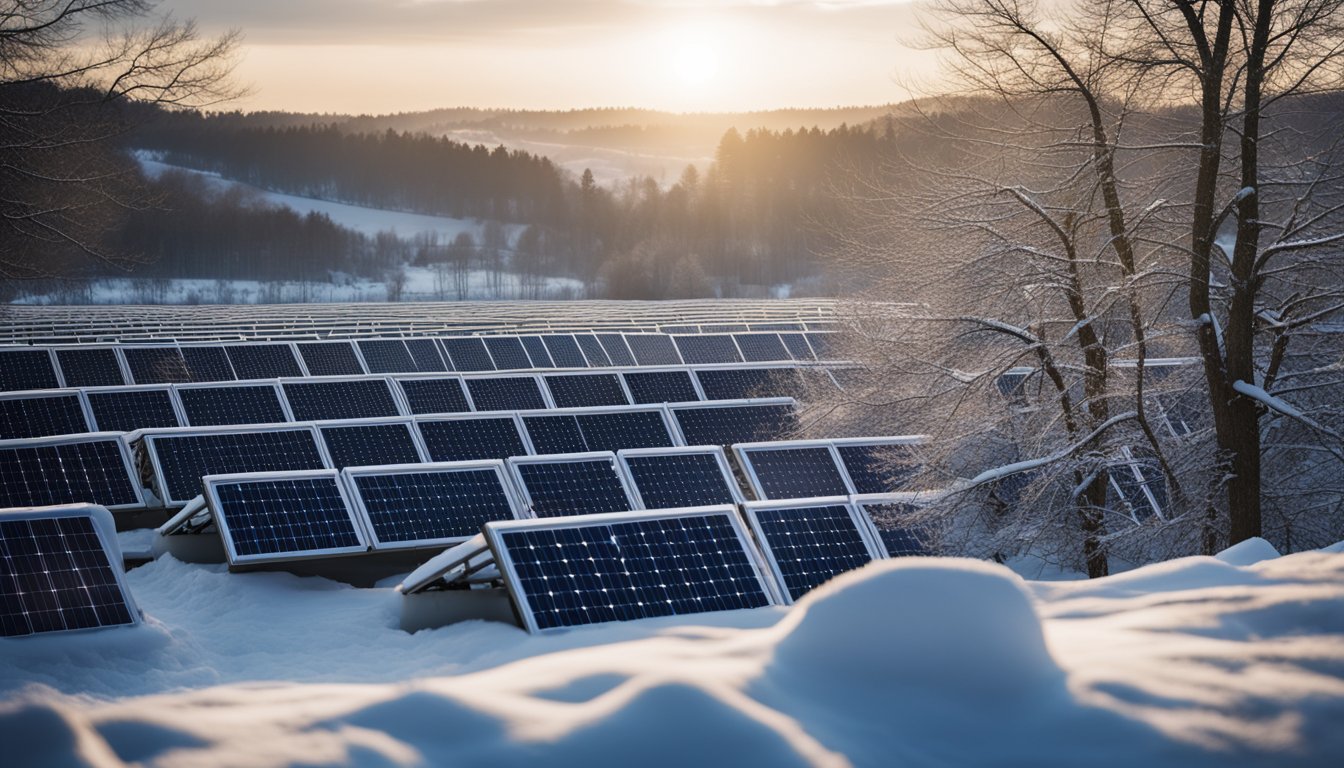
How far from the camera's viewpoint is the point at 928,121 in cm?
1595

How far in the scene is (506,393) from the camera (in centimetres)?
2047

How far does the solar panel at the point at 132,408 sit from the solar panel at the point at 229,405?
267mm

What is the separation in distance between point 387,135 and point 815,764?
183416 millimetres

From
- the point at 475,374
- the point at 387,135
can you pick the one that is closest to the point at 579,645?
the point at 475,374

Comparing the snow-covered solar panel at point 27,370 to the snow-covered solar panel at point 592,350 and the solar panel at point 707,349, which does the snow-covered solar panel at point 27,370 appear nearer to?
the snow-covered solar panel at point 592,350

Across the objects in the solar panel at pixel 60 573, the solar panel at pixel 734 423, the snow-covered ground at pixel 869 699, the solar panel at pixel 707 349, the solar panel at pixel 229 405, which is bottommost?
the solar panel at pixel 707 349

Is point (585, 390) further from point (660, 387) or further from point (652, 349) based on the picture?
point (652, 349)

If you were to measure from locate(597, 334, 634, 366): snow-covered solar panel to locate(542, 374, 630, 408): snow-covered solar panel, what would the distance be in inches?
360

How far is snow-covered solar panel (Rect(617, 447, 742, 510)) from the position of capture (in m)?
13.8

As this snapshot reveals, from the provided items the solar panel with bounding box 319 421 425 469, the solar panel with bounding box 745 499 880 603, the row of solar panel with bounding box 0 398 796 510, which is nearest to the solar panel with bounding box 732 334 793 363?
the row of solar panel with bounding box 0 398 796 510

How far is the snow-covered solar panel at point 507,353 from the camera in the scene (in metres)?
28.9

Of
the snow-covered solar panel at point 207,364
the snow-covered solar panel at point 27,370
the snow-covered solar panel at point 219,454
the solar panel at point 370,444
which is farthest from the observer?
the snow-covered solar panel at point 207,364

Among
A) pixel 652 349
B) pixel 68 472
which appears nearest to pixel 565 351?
pixel 652 349

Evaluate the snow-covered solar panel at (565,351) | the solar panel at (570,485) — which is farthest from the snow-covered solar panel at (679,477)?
the snow-covered solar panel at (565,351)
